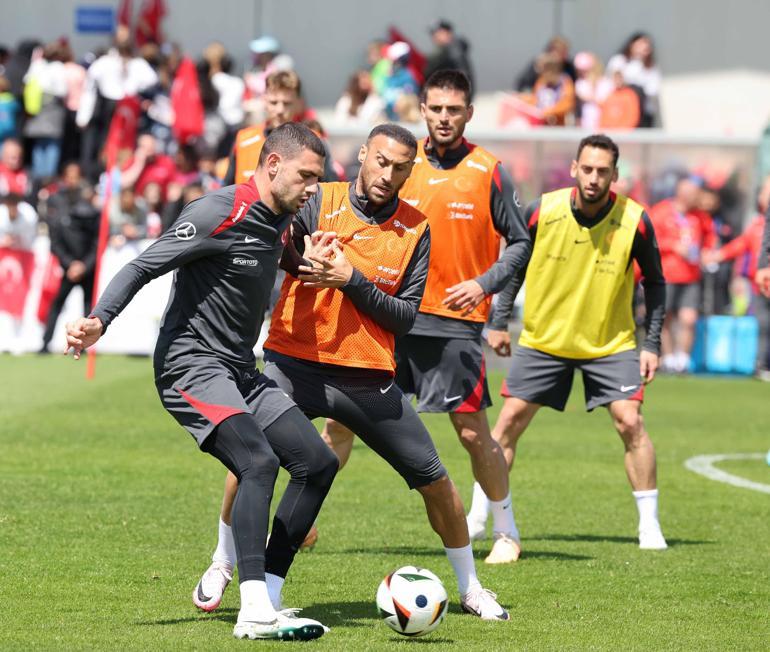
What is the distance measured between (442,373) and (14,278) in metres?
13.7

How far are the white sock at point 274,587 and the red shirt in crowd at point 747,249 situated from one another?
15048 mm

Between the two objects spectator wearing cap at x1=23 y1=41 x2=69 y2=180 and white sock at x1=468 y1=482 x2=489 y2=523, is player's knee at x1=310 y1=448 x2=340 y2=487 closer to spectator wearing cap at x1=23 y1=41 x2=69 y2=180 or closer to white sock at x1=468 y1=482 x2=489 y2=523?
white sock at x1=468 y1=482 x2=489 y2=523

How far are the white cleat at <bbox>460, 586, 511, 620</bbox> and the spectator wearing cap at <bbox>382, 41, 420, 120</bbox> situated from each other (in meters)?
17.1

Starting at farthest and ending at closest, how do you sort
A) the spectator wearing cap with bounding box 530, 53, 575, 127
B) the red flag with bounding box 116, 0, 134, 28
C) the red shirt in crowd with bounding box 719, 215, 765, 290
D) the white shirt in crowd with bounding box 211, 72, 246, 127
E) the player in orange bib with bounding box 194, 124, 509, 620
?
the red flag with bounding box 116, 0, 134, 28
the white shirt in crowd with bounding box 211, 72, 246, 127
the spectator wearing cap with bounding box 530, 53, 575, 127
the red shirt in crowd with bounding box 719, 215, 765, 290
the player in orange bib with bounding box 194, 124, 509, 620

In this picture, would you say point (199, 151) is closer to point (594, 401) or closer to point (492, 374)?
point (492, 374)

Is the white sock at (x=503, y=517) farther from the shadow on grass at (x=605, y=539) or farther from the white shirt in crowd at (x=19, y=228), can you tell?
the white shirt in crowd at (x=19, y=228)

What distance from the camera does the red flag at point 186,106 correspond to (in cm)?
2345

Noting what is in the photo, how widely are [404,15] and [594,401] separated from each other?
2004 cm

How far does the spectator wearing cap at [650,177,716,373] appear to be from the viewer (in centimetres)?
2062

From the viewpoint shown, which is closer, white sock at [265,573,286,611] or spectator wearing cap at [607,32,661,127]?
white sock at [265,573,286,611]

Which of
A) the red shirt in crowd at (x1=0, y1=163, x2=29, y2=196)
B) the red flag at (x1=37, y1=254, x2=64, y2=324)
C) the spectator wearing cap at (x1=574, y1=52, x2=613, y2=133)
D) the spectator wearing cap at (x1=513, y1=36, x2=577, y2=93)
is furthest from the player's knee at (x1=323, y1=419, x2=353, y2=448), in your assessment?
the spectator wearing cap at (x1=513, y1=36, x2=577, y2=93)

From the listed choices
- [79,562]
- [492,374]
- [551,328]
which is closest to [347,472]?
[551,328]

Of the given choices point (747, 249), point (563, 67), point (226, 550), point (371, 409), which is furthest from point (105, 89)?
point (371, 409)

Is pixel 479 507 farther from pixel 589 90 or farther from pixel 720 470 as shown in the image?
pixel 589 90
